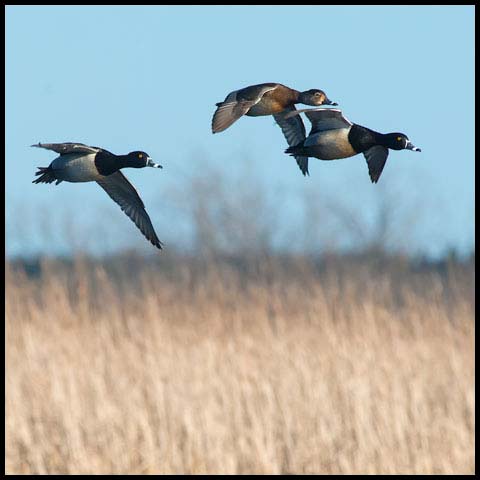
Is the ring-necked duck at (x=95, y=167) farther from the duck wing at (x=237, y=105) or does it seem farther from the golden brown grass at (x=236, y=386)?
the golden brown grass at (x=236, y=386)

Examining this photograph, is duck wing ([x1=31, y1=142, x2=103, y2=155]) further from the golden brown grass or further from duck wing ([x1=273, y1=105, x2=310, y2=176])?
the golden brown grass

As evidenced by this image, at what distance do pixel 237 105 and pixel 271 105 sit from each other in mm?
36

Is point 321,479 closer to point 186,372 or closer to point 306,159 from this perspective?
point 186,372

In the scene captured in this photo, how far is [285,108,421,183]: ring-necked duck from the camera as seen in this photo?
24.7 inches

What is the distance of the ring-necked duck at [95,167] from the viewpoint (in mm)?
626

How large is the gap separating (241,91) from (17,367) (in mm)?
8313

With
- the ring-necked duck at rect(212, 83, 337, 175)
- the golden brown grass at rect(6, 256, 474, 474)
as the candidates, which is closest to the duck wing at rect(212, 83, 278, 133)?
the ring-necked duck at rect(212, 83, 337, 175)

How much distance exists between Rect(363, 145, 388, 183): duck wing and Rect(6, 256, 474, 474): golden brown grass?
739 centimetres

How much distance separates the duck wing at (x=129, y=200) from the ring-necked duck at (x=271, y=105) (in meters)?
0.07

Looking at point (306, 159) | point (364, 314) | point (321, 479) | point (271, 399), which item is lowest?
point (321, 479)

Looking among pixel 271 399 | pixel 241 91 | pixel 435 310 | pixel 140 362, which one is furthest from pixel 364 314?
pixel 241 91

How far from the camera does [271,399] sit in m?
8.38

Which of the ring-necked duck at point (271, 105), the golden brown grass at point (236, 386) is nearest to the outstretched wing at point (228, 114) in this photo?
the ring-necked duck at point (271, 105)

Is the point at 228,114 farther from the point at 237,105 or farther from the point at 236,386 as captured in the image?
the point at 236,386
